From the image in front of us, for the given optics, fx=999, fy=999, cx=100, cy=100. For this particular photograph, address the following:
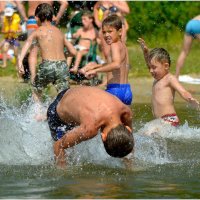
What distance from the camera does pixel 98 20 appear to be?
1788 cm

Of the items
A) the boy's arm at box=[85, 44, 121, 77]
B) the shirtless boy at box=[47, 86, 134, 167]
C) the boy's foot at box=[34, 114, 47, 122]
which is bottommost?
the boy's foot at box=[34, 114, 47, 122]

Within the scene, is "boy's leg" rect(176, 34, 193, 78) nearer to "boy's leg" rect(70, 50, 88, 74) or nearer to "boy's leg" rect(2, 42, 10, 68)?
"boy's leg" rect(70, 50, 88, 74)

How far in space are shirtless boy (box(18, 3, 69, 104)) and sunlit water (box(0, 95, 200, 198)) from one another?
3.97 ft

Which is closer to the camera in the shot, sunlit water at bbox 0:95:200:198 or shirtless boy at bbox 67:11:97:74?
sunlit water at bbox 0:95:200:198

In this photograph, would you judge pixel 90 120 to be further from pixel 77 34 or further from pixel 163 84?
pixel 77 34

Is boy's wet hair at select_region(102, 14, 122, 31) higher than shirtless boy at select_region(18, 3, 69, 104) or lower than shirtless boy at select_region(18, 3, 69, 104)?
higher

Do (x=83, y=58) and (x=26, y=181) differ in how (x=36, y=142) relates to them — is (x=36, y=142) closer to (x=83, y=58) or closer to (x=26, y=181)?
(x=26, y=181)

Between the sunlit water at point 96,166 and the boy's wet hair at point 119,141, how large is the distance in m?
0.30

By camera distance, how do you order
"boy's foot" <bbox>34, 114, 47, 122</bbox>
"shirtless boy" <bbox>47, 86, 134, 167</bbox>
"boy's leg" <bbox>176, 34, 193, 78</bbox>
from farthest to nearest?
"boy's leg" <bbox>176, 34, 193, 78</bbox>, "boy's foot" <bbox>34, 114, 47, 122</bbox>, "shirtless boy" <bbox>47, 86, 134, 167</bbox>

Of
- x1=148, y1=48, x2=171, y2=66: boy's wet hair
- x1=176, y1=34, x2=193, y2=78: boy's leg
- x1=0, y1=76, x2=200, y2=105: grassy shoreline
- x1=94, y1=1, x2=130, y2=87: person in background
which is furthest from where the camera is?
x1=94, y1=1, x2=130, y2=87: person in background

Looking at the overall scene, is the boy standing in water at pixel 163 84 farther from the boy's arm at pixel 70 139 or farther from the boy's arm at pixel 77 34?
the boy's arm at pixel 77 34

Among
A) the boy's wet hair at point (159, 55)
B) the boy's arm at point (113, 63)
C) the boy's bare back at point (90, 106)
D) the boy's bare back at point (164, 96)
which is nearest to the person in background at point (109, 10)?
the boy's bare back at point (164, 96)

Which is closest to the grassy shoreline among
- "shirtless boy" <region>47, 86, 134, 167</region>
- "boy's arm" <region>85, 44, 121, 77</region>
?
"boy's arm" <region>85, 44, 121, 77</region>

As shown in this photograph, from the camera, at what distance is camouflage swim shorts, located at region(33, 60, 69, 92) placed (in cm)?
1283
